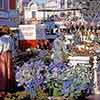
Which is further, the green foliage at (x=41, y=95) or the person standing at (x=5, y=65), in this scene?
the person standing at (x=5, y=65)

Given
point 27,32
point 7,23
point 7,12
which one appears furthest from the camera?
point 7,12

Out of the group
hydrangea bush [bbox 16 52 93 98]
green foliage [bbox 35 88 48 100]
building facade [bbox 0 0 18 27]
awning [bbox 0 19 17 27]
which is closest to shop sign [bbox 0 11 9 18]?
building facade [bbox 0 0 18 27]

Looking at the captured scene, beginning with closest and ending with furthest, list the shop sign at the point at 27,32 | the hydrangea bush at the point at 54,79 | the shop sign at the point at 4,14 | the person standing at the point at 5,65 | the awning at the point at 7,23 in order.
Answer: the hydrangea bush at the point at 54,79 → the person standing at the point at 5,65 → the shop sign at the point at 27,32 → the awning at the point at 7,23 → the shop sign at the point at 4,14

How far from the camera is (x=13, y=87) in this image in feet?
22.1

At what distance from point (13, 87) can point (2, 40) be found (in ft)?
2.51

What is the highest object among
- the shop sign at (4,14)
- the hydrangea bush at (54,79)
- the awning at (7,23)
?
the shop sign at (4,14)

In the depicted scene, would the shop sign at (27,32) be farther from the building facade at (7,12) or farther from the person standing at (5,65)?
the person standing at (5,65)

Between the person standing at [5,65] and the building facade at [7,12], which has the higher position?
the building facade at [7,12]

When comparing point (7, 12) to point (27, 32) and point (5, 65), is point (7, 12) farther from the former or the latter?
point (5, 65)

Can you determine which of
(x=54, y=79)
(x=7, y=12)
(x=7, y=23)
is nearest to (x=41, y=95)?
(x=54, y=79)

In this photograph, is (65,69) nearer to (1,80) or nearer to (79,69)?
(79,69)

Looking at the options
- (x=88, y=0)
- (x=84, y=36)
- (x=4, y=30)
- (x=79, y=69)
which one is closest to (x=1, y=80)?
(x=79, y=69)

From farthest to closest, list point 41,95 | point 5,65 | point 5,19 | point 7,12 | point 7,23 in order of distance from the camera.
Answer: point 7,12 < point 5,19 < point 7,23 < point 5,65 < point 41,95

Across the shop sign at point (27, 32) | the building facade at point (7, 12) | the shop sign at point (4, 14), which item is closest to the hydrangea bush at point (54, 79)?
the shop sign at point (27, 32)
